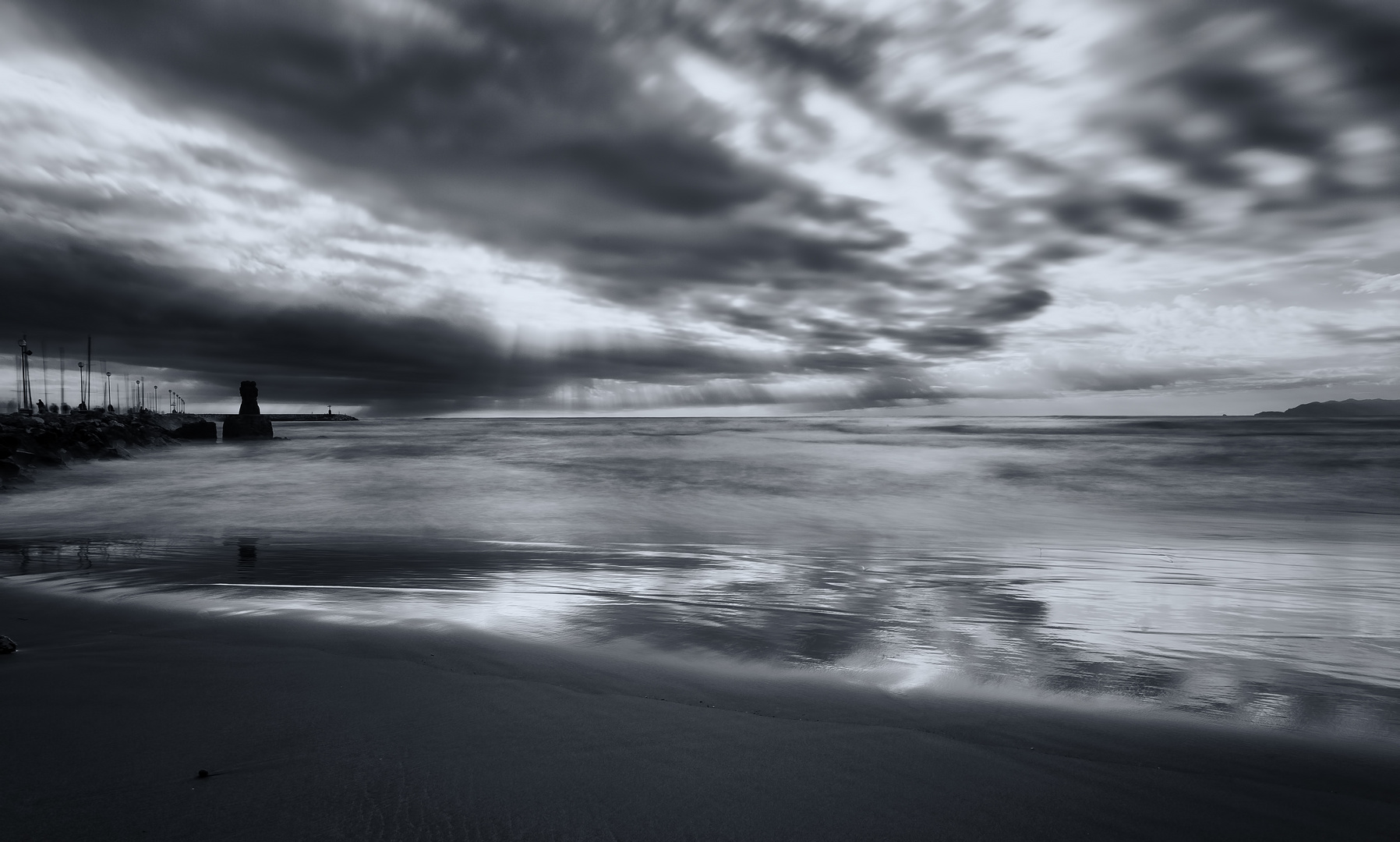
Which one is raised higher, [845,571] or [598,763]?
[598,763]

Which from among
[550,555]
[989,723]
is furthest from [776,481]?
[989,723]

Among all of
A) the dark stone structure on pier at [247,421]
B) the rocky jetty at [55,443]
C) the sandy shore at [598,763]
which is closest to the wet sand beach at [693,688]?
the sandy shore at [598,763]

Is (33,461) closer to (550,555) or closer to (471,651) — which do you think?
(550,555)

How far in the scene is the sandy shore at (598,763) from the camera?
1783 millimetres

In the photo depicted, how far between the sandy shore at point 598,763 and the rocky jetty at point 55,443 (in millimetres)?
15872

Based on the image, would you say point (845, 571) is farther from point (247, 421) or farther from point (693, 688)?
point (247, 421)

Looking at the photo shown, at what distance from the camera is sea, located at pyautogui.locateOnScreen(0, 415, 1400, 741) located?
325cm

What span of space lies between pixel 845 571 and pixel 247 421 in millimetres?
47937

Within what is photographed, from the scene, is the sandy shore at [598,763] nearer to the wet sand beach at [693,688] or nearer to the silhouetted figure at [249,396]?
the wet sand beach at [693,688]

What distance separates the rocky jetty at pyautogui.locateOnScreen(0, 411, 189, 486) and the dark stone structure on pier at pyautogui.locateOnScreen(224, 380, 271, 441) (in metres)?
11.8

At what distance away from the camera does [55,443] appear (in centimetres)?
1906

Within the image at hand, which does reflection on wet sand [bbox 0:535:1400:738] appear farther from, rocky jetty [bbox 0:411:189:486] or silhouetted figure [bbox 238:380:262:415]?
silhouetted figure [bbox 238:380:262:415]

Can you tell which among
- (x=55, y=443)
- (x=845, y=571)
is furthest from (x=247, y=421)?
(x=845, y=571)

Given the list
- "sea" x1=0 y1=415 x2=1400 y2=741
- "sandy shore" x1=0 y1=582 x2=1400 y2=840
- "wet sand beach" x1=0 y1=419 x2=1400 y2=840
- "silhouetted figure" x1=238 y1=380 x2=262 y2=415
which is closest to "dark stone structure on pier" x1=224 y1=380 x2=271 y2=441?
"silhouetted figure" x1=238 y1=380 x2=262 y2=415
